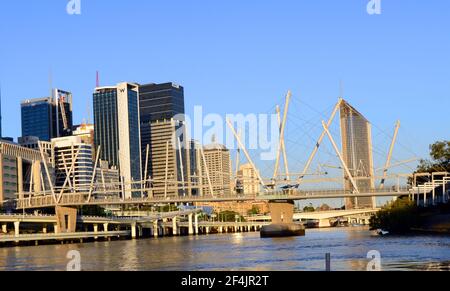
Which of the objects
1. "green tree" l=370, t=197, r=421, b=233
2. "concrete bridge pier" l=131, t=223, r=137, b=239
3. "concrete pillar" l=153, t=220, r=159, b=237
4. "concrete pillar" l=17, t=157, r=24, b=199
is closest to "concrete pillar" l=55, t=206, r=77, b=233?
"concrete bridge pier" l=131, t=223, r=137, b=239

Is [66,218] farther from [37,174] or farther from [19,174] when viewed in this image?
[37,174]

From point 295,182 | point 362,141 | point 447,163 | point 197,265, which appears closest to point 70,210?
point 295,182

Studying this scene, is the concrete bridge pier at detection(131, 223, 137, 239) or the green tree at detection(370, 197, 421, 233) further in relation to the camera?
the concrete bridge pier at detection(131, 223, 137, 239)

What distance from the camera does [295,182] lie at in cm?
10462

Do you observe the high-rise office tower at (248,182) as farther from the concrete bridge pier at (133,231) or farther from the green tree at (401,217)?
the green tree at (401,217)

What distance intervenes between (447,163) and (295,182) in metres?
23.5

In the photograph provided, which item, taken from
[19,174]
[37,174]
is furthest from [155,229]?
[19,174]

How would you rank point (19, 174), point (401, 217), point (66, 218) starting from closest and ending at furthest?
point (401, 217)
point (66, 218)
point (19, 174)

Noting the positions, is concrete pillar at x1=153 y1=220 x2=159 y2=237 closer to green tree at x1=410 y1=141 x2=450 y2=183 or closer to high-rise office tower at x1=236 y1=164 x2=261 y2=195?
high-rise office tower at x1=236 y1=164 x2=261 y2=195

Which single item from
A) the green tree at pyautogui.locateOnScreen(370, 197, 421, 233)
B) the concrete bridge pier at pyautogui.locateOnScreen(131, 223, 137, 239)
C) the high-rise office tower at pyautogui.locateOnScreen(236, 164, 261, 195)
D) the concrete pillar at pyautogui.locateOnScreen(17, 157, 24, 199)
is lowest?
the concrete bridge pier at pyautogui.locateOnScreen(131, 223, 137, 239)


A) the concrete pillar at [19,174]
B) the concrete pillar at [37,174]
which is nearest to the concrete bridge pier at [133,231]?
the concrete pillar at [19,174]

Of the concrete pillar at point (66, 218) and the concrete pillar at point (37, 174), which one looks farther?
the concrete pillar at point (37, 174)
